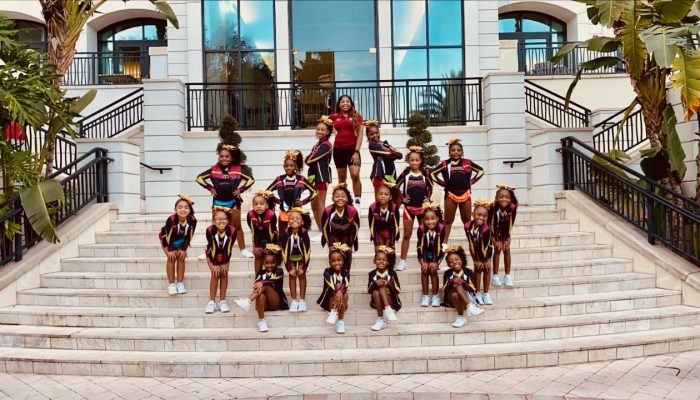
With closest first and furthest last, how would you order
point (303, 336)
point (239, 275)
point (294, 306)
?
point (303, 336) → point (294, 306) → point (239, 275)

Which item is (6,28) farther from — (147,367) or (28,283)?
(147,367)

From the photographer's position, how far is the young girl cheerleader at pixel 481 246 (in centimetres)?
769

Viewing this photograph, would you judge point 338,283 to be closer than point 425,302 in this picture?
Yes

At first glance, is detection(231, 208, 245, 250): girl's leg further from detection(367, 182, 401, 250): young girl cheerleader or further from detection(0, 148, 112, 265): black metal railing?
detection(0, 148, 112, 265): black metal railing

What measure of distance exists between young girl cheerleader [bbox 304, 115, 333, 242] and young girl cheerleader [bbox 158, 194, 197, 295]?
2.04 meters

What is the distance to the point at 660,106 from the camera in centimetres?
968

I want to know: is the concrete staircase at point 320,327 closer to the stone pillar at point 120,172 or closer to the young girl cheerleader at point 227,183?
the young girl cheerleader at point 227,183

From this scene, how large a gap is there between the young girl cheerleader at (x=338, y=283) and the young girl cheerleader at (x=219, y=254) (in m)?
1.38

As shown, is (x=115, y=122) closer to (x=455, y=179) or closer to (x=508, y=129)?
(x=508, y=129)

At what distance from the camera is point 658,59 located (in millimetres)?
7906

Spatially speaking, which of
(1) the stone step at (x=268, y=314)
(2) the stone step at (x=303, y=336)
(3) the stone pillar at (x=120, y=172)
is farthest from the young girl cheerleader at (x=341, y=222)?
(3) the stone pillar at (x=120, y=172)

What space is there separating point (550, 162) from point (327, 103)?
22.0 ft

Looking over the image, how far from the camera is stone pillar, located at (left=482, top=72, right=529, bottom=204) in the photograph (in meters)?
14.2

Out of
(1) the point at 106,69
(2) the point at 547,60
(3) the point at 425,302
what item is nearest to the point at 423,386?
(3) the point at 425,302
